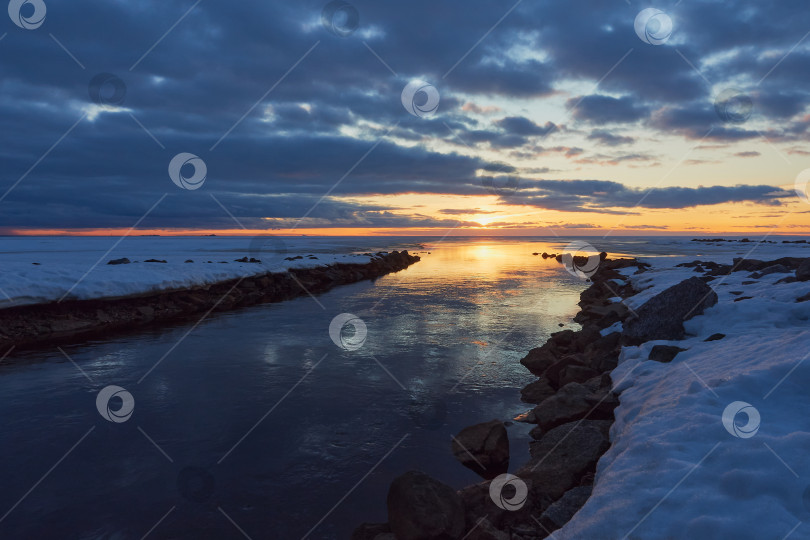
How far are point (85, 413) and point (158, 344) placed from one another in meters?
5.62

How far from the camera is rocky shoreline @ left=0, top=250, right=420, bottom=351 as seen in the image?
47.4ft

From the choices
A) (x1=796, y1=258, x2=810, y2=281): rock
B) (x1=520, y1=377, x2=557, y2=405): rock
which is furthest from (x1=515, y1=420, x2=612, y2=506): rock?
(x1=796, y1=258, x2=810, y2=281): rock

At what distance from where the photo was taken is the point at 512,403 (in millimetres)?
9188

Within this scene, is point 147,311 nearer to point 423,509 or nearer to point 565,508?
point 423,509

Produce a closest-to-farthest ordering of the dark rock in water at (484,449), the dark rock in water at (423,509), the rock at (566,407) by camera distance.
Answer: the dark rock in water at (423,509)
the dark rock in water at (484,449)
the rock at (566,407)

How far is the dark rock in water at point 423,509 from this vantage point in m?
4.81

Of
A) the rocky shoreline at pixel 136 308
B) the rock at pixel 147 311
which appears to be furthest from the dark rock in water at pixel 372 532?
the rock at pixel 147 311

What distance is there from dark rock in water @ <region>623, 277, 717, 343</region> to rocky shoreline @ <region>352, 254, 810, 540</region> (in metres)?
0.02

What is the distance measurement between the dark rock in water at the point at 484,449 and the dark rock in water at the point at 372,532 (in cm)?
196

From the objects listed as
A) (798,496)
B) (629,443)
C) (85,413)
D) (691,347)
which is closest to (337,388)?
(85,413)

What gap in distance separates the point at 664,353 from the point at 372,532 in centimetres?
587

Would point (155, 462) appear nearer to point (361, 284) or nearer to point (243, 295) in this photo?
point (243, 295)

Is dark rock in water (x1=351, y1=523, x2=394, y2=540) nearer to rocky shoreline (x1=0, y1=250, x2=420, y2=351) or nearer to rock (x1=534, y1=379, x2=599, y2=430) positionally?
rock (x1=534, y1=379, x2=599, y2=430)

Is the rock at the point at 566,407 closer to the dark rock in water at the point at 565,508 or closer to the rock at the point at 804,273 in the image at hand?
the dark rock in water at the point at 565,508
